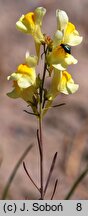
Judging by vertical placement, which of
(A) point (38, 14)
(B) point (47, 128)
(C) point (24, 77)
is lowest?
(B) point (47, 128)

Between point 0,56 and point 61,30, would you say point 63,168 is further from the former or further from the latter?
point 61,30

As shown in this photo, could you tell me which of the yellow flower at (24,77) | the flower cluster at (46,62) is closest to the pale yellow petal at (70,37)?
the flower cluster at (46,62)

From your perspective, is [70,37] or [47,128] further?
[47,128]

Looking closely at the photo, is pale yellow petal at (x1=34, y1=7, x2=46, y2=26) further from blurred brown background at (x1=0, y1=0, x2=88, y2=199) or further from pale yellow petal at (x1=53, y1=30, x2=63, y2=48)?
blurred brown background at (x1=0, y1=0, x2=88, y2=199)

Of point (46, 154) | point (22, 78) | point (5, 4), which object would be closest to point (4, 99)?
point (46, 154)

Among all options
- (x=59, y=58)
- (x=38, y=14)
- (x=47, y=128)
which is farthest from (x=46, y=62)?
(x=47, y=128)

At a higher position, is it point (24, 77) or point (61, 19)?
point (61, 19)

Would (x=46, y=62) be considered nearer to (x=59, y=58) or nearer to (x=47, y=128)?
(x=59, y=58)

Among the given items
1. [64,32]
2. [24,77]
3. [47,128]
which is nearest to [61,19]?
[64,32]
